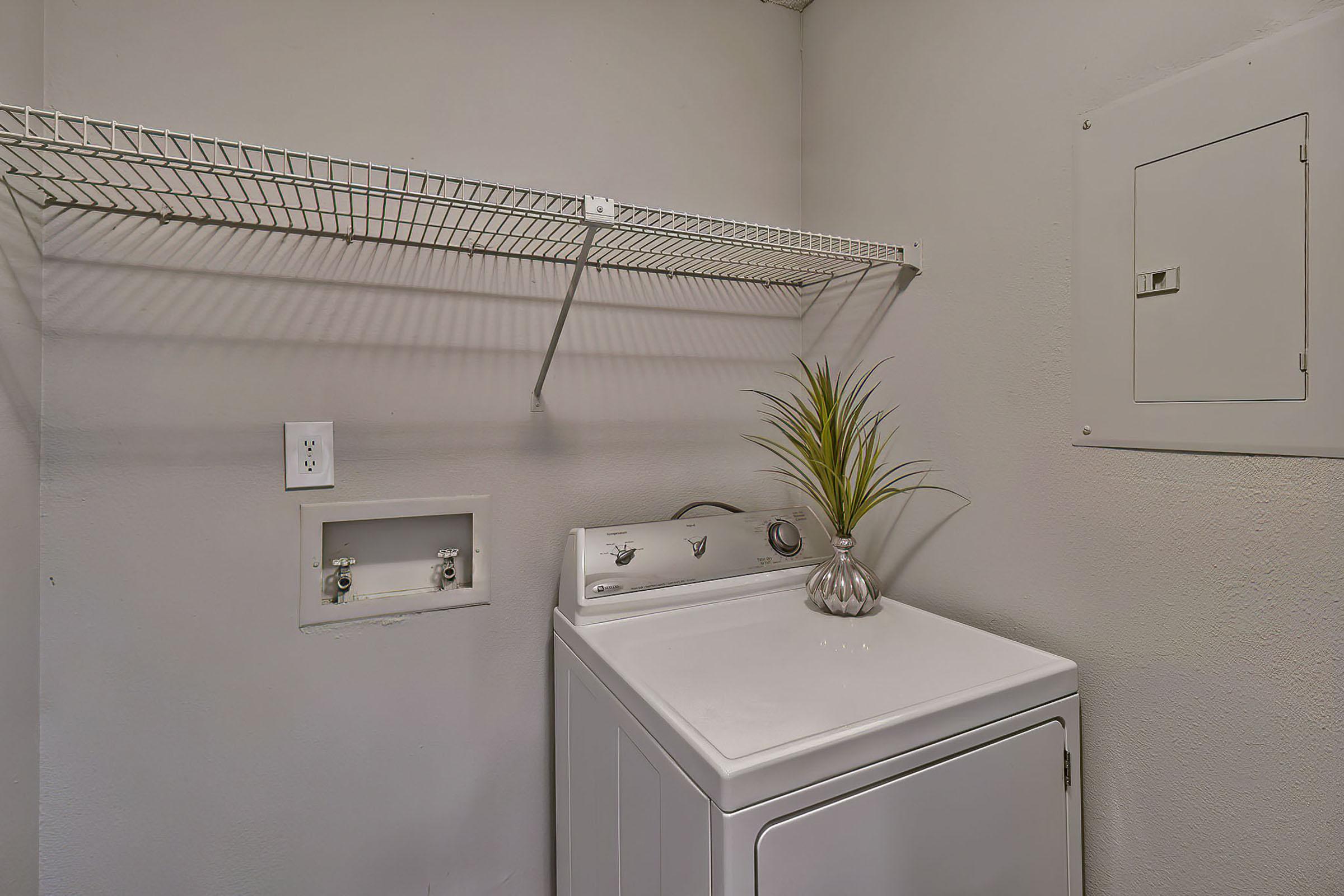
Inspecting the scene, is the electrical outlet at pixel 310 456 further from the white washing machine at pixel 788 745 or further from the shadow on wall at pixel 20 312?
the white washing machine at pixel 788 745

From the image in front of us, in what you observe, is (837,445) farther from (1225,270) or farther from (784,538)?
(1225,270)

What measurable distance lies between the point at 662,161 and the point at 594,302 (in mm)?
402

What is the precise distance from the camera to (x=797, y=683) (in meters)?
0.86

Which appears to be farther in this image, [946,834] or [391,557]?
[391,557]

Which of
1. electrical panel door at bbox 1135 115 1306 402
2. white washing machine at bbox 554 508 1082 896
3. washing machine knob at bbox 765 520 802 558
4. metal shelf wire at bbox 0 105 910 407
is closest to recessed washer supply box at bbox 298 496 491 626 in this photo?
white washing machine at bbox 554 508 1082 896

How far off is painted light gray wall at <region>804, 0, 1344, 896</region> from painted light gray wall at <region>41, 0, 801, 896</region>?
0.50 m

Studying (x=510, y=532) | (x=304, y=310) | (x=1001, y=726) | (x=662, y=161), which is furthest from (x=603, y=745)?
(x=662, y=161)

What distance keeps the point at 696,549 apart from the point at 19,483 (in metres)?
1.12

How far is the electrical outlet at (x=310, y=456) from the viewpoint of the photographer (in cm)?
107

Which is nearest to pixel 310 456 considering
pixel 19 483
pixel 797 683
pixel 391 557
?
pixel 391 557

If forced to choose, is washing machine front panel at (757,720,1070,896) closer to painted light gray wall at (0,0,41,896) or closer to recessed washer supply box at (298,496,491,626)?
recessed washer supply box at (298,496,491,626)

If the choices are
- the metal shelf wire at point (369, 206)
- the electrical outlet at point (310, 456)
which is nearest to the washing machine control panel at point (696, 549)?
the metal shelf wire at point (369, 206)

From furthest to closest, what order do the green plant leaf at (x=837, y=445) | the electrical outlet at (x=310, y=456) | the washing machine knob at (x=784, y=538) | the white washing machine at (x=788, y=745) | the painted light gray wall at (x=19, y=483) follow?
the washing machine knob at (x=784, y=538) → the green plant leaf at (x=837, y=445) → the electrical outlet at (x=310, y=456) → the painted light gray wall at (x=19, y=483) → the white washing machine at (x=788, y=745)

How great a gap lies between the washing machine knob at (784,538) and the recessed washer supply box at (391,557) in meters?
0.63
